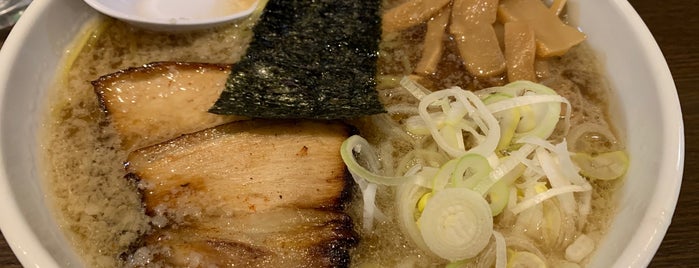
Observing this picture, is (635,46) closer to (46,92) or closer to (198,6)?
(198,6)

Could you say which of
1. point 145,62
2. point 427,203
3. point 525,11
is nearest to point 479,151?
point 427,203

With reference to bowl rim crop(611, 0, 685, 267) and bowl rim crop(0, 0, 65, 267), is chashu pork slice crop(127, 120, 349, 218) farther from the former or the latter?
bowl rim crop(611, 0, 685, 267)

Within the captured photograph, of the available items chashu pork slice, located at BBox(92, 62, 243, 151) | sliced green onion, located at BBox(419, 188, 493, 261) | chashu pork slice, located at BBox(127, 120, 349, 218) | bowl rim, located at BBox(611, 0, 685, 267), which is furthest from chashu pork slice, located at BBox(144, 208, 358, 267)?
bowl rim, located at BBox(611, 0, 685, 267)

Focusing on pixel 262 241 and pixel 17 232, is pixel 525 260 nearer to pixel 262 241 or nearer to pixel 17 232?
pixel 262 241

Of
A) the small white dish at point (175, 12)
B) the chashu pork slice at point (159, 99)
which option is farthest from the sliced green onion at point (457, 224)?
the small white dish at point (175, 12)

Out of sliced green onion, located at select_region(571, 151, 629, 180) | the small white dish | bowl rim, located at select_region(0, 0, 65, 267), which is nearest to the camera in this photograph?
bowl rim, located at select_region(0, 0, 65, 267)

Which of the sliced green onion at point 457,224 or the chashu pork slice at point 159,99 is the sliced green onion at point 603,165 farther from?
the chashu pork slice at point 159,99

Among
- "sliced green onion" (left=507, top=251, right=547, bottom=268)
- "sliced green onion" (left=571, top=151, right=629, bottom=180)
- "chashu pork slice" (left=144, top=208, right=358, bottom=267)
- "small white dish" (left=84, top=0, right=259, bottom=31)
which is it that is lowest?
"sliced green onion" (left=507, top=251, right=547, bottom=268)
